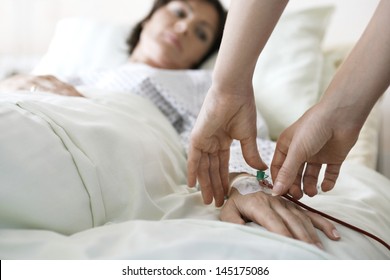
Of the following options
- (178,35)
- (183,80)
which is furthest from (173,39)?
(183,80)

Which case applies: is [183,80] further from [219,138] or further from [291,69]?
[219,138]

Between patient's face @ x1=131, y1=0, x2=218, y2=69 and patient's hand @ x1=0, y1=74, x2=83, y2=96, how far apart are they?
0.57 meters

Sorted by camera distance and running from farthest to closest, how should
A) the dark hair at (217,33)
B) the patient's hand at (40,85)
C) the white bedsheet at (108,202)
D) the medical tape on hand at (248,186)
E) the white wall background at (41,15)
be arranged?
the white wall background at (41,15) → the dark hair at (217,33) → the patient's hand at (40,85) → the medical tape on hand at (248,186) → the white bedsheet at (108,202)

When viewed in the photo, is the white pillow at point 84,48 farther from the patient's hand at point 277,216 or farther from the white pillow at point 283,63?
the patient's hand at point 277,216

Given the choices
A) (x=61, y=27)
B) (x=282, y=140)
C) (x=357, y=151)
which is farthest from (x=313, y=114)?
(x=61, y=27)

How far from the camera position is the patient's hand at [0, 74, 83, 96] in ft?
3.92

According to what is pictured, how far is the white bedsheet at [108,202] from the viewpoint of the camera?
0.59 m

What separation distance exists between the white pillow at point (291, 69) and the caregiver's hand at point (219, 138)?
710mm

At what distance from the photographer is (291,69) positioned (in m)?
1.61

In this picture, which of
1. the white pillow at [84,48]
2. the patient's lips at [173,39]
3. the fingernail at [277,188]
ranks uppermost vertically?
the patient's lips at [173,39]

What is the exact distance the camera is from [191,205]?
854 mm

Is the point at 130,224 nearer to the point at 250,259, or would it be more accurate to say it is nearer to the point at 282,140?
the point at 250,259

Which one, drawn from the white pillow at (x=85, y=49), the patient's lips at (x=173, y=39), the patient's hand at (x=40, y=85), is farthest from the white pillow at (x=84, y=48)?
the patient's hand at (x=40, y=85)

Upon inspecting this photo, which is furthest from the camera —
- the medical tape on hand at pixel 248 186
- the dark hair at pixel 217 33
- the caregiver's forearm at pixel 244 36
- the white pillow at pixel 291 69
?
the dark hair at pixel 217 33
